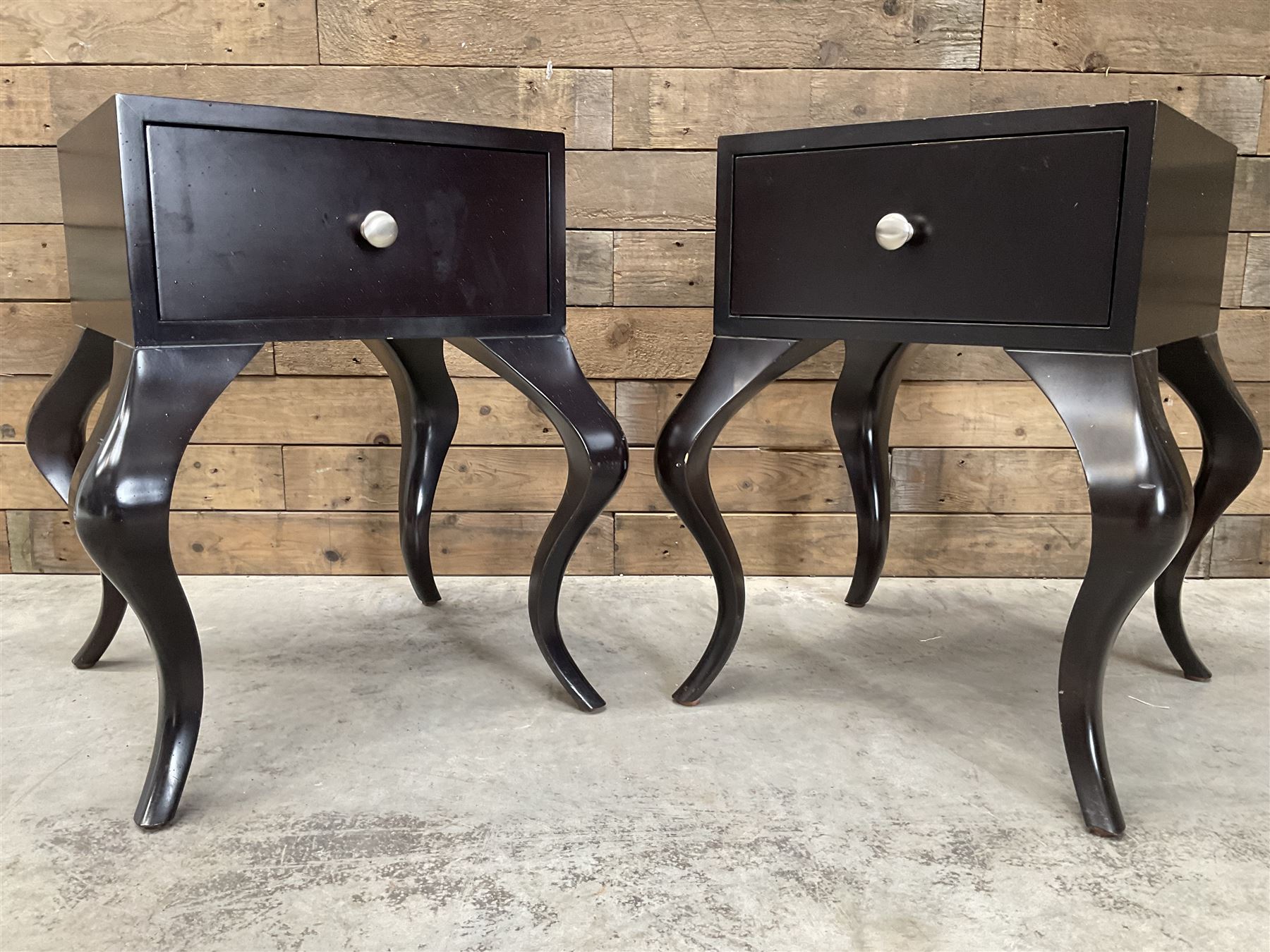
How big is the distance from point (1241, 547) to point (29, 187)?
7.40 feet

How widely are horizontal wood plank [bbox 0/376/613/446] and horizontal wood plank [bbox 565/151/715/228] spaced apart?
0.96 ft

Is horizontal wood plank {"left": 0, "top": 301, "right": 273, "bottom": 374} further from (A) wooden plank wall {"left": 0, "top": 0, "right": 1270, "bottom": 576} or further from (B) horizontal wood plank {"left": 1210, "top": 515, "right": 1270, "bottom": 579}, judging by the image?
(B) horizontal wood plank {"left": 1210, "top": 515, "right": 1270, "bottom": 579}

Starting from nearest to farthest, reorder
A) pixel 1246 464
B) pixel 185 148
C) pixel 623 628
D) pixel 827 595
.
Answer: pixel 185 148, pixel 1246 464, pixel 623 628, pixel 827 595

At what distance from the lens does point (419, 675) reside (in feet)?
4.47

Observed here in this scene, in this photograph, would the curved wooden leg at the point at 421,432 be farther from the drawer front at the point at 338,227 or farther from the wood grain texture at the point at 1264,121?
the wood grain texture at the point at 1264,121

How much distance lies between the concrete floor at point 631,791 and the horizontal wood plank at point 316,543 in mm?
205

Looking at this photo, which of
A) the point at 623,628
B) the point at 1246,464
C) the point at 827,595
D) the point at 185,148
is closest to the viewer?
the point at 185,148

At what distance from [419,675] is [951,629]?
2.73 ft

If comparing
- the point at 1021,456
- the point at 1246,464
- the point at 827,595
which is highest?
the point at 1246,464

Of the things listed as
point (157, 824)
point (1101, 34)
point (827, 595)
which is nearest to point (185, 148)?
point (157, 824)

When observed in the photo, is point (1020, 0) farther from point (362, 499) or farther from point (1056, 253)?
point (362, 499)

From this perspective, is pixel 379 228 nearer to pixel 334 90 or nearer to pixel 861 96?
pixel 334 90

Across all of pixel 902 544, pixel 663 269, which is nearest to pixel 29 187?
pixel 663 269

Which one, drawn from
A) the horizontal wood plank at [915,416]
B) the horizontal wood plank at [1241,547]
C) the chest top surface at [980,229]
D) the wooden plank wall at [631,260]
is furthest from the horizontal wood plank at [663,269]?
the horizontal wood plank at [1241,547]
